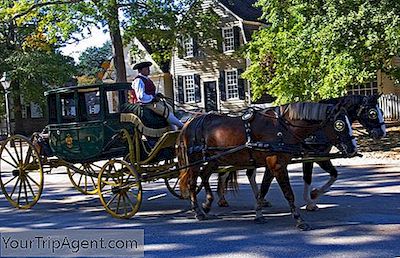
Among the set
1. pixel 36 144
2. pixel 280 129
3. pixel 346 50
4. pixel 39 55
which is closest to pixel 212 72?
pixel 39 55

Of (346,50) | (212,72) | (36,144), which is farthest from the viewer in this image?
(212,72)

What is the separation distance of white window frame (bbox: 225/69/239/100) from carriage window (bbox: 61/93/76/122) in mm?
28241

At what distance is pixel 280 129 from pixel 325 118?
0.61m

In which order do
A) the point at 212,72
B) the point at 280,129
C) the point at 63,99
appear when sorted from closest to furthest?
the point at 280,129 → the point at 63,99 → the point at 212,72

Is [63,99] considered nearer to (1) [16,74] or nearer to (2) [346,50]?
(2) [346,50]

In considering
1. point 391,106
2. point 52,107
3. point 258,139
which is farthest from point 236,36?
point 258,139

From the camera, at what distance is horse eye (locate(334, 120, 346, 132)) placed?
23.2ft

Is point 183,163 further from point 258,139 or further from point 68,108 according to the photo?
point 68,108

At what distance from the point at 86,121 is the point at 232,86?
94.5ft

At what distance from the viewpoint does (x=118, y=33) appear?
25250 mm

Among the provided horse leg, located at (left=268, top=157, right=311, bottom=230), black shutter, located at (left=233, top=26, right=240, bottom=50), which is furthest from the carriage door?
horse leg, located at (left=268, top=157, right=311, bottom=230)

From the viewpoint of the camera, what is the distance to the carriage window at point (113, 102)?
31.4ft

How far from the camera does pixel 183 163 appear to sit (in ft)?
27.8

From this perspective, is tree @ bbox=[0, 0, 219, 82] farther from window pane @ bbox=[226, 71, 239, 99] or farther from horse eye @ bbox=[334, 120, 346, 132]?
horse eye @ bbox=[334, 120, 346, 132]
